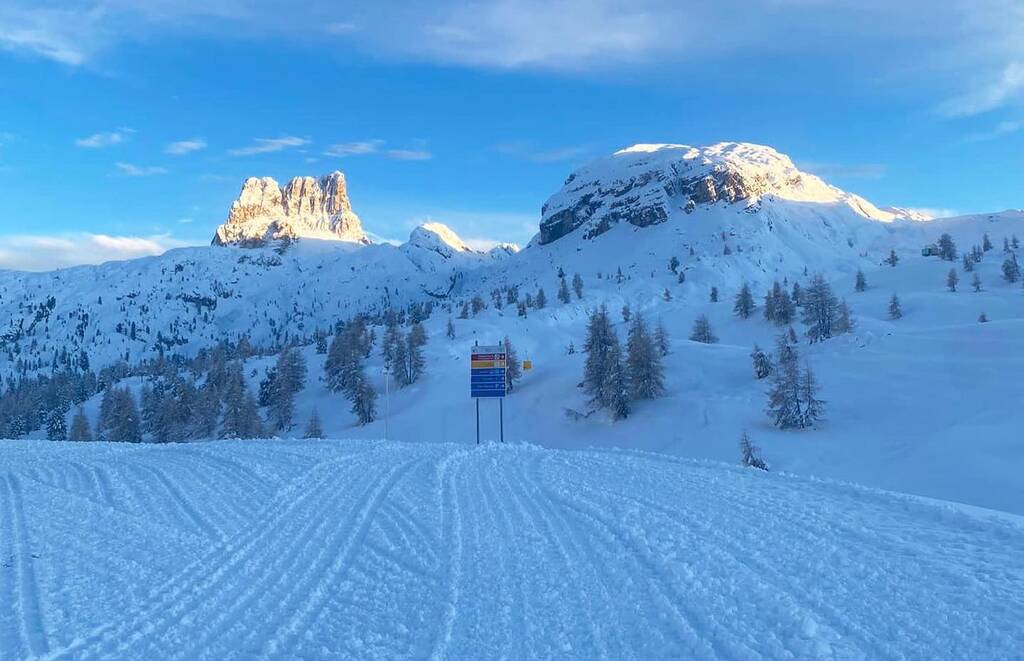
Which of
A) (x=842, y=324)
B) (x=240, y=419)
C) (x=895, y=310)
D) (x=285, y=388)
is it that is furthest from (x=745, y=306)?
(x=240, y=419)

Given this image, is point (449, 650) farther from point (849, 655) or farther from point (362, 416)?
point (362, 416)

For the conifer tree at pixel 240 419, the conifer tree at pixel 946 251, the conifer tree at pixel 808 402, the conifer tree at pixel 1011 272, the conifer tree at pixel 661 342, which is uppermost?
the conifer tree at pixel 946 251

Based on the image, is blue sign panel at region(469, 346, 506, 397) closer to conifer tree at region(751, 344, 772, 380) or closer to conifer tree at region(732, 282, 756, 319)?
conifer tree at region(751, 344, 772, 380)

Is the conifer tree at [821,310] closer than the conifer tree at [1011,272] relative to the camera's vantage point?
Yes

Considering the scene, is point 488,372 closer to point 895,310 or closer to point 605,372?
point 605,372

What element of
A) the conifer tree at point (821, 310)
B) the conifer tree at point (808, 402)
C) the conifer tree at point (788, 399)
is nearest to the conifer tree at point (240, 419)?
the conifer tree at point (788, 399)

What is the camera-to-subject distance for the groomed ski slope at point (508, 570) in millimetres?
6324

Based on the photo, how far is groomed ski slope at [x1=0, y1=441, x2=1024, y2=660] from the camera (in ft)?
20.7

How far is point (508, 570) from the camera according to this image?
850 cm

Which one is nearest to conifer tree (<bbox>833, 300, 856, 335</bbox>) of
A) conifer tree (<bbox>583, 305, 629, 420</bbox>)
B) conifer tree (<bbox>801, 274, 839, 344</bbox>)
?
conifer tree (<bbox>801, 274, 839, 344</bbox>)

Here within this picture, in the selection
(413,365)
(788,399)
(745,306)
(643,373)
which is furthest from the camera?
(745,306)

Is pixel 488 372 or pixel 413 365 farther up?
pixel 488 372

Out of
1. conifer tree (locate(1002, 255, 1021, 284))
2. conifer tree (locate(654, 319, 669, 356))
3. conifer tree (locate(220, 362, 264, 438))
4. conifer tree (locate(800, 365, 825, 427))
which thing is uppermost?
conifer tree (locate(1002, 255, 1021, 284))

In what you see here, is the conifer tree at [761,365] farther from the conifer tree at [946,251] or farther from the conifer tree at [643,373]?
the conifer tree at [946,251]
